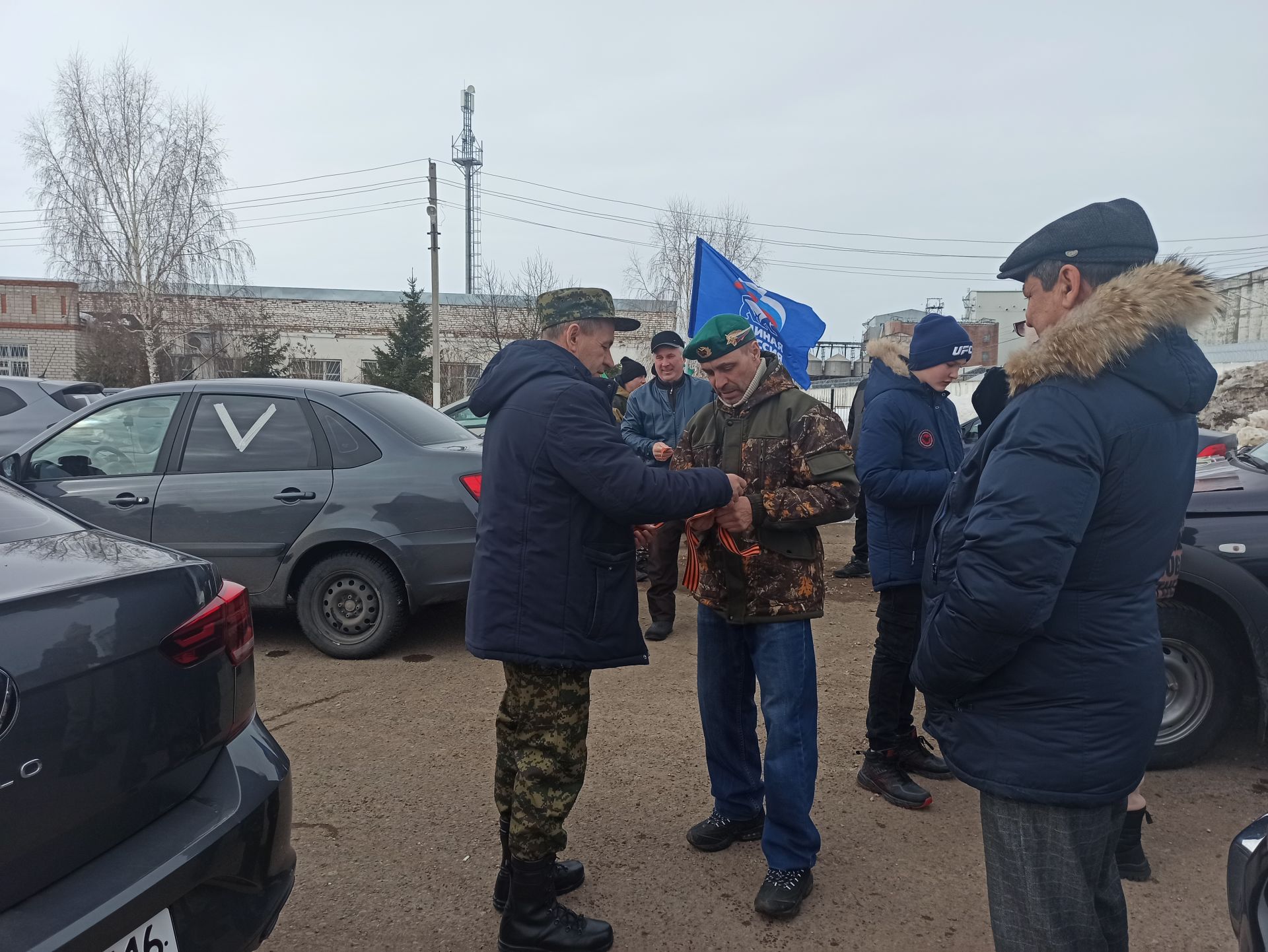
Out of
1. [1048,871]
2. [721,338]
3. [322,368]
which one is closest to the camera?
[1048,871]

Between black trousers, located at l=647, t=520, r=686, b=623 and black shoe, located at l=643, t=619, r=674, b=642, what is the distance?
2cm

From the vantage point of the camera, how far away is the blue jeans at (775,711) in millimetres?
2768

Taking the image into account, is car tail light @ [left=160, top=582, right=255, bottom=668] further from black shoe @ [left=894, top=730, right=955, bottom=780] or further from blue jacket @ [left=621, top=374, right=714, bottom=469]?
blue jacket @ [left=621, top=374, right=714, bottom=469]

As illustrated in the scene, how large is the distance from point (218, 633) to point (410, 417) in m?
3.52

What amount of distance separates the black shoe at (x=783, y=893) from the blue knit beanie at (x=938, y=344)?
1990 millimetres

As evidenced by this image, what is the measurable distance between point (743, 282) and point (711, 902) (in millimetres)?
5613

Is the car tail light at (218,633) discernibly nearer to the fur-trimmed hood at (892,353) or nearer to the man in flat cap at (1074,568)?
the man in flat cap at (1074,568)

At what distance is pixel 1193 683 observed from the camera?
3.57m

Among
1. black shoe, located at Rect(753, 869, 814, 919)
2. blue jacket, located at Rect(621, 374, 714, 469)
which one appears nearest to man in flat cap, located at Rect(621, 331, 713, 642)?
blue jacket, located at Rect(621, 374, 714, 469)

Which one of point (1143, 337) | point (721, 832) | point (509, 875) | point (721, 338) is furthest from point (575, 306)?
point (721, 832)

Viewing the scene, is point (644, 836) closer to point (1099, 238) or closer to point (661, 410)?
point (1099, 238)

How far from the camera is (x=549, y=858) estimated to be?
8.46ft

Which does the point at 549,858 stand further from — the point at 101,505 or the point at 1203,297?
the point at 101,505

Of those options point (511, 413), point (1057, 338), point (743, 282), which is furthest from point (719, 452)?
point (743, 282)
